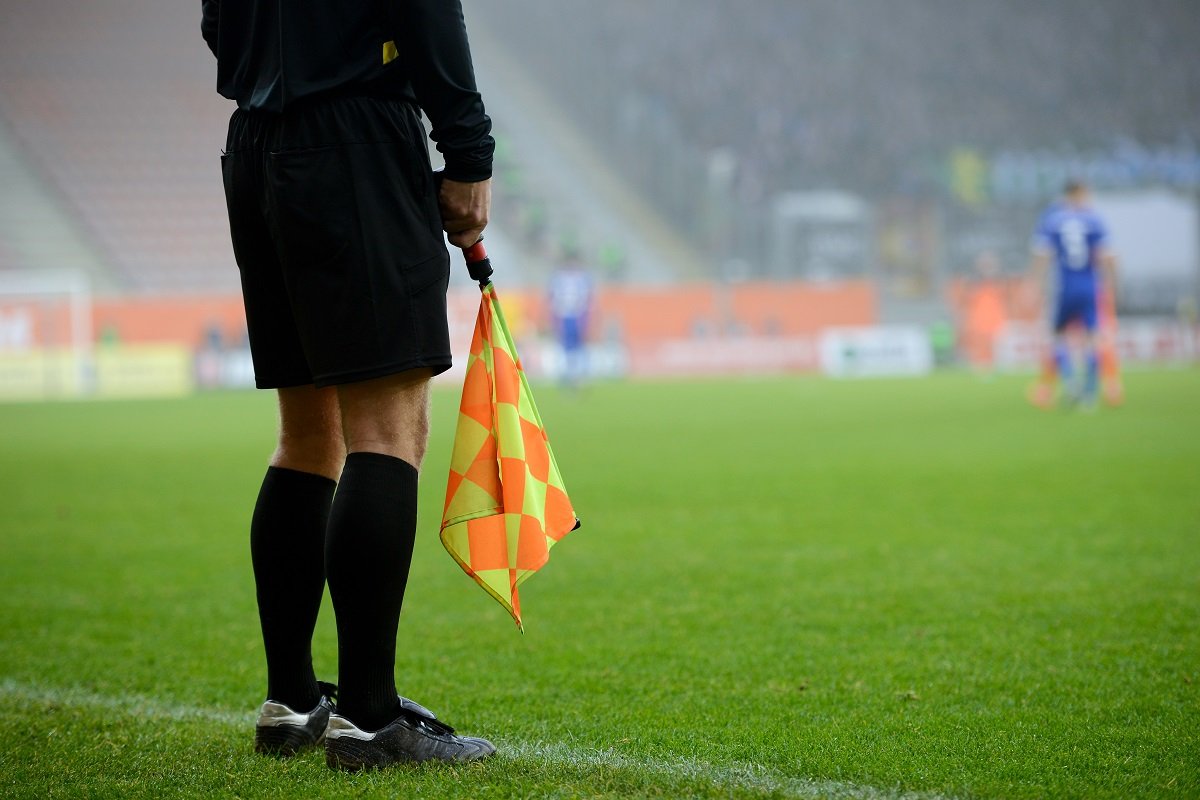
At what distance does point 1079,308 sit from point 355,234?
36.4ft

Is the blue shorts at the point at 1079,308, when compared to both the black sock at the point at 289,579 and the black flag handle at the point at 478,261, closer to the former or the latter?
the black flag handle at the point at 478,261

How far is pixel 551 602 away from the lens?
3.65 meters

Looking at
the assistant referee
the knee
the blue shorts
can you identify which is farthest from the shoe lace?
the blue shorts

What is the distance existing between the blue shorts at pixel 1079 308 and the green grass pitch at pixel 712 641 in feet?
16.5

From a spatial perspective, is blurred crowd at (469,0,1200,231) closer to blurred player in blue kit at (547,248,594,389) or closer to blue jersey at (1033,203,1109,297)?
blurred player in blue kit at (547,248,594,389)

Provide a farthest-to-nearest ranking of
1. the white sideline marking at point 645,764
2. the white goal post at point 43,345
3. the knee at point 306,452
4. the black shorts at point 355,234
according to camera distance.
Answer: the white goal post at point 43,345, the knee at point 306,452, the black shorts at point 355,234, the white sideline marking at point 645,764

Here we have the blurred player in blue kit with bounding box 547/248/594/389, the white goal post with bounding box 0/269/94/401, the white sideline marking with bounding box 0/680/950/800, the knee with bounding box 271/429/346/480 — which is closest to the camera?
the white sideline marking with bounding box 0/680/950/800

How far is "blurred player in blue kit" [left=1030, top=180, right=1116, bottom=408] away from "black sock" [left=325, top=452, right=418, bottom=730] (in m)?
10.4

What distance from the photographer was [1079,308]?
1196 centimetres

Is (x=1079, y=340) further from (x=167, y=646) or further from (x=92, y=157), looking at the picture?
(x=92, y=157)

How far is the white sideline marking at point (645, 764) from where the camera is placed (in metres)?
1.88

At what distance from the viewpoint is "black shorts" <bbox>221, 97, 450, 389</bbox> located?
2006 millimetres

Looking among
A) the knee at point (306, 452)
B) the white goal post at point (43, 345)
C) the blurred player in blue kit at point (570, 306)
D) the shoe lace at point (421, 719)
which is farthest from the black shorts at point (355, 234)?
the white goal post at point (43, 345)

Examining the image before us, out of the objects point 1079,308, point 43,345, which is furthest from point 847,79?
point 1079,308
